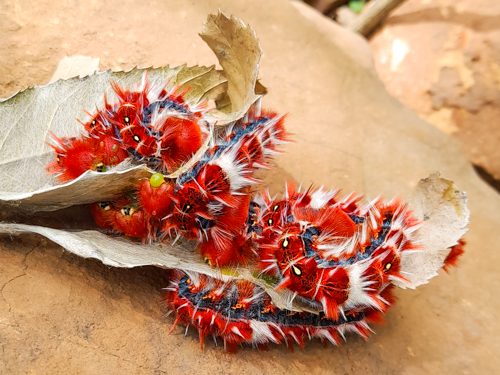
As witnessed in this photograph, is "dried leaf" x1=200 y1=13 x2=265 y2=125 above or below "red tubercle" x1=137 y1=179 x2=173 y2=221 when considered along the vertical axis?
above

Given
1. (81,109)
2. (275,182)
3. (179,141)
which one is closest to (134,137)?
(179,141)

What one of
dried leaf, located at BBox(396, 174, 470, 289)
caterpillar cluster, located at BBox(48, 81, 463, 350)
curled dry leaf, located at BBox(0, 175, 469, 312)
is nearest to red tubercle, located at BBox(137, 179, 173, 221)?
caterpillar cluster, located at BBox(48, 81, 463, 350)

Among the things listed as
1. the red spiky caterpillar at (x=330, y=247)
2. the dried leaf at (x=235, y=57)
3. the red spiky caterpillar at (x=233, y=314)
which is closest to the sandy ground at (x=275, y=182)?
the red spiky caterpillar at (x=233, y=314)

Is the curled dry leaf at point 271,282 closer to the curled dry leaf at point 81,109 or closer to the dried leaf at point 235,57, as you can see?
the curled dry leaf at point 81,109

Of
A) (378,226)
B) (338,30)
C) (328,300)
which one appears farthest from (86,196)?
(338,30)

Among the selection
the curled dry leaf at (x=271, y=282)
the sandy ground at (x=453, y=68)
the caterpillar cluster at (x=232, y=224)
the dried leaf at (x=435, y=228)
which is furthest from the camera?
the sandy ground at (x=453, y=68)

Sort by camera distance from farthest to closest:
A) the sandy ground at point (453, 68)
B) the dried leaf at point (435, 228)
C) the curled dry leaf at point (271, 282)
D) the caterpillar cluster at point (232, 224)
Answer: the sandy ground at point (453, 68)
the dried leaf at point (435, 228)
the caterpillar cluster at point (232, 224)
the curled dry leaf at point (271, 282)

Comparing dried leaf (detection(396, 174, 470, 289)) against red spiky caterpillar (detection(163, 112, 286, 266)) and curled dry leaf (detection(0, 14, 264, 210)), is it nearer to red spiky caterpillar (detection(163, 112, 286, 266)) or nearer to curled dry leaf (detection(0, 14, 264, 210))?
red spiky caterpillar (detection(163, 112, 286, 266))
